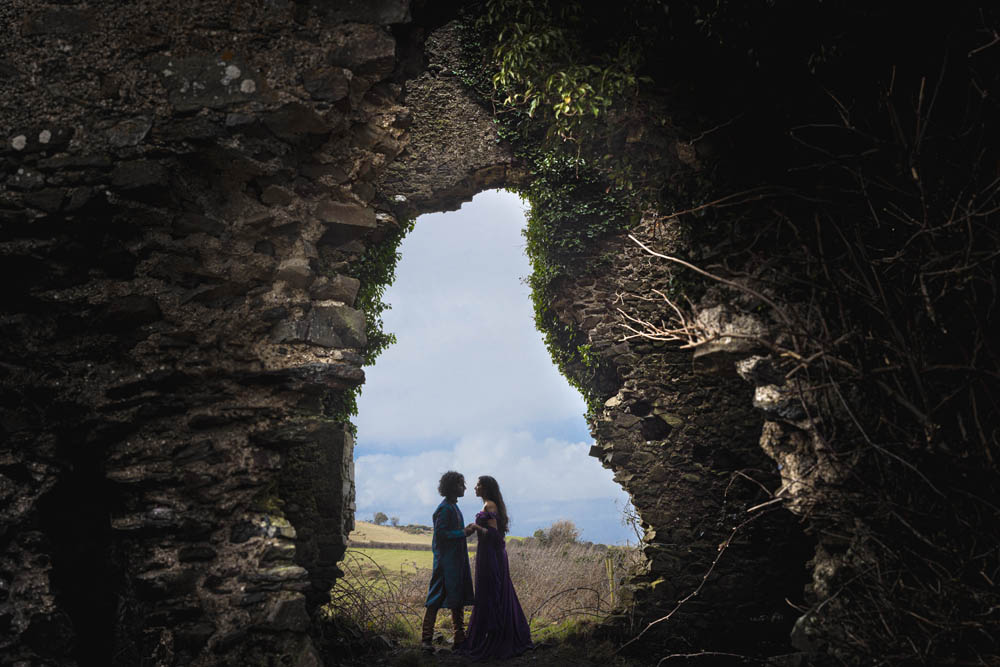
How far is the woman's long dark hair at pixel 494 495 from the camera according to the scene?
22.8ft

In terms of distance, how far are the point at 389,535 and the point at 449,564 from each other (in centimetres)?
725

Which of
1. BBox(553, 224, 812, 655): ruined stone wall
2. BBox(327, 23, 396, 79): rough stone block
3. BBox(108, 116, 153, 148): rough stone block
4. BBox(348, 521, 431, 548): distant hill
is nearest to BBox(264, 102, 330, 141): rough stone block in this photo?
BBox(327, 23, 396, 79): rough stone block

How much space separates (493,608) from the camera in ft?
21.7

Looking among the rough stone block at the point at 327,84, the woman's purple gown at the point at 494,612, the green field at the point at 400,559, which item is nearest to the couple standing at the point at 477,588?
the woman's purple gown at the point at 494,612

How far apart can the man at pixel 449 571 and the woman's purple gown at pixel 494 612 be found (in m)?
0.15

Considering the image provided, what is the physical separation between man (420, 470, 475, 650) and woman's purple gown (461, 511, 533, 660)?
0.48ft

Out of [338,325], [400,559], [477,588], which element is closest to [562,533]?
[400,559]

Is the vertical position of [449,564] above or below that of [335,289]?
below

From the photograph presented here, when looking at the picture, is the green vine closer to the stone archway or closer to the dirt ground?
the stone archway

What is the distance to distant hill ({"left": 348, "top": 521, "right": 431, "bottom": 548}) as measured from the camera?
11933 mm

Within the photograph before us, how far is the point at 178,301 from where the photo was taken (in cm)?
367

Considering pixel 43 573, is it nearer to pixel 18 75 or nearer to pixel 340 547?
pixel 340 547

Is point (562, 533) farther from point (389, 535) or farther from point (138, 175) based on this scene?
point (138, 175)

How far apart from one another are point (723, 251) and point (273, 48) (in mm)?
3289
